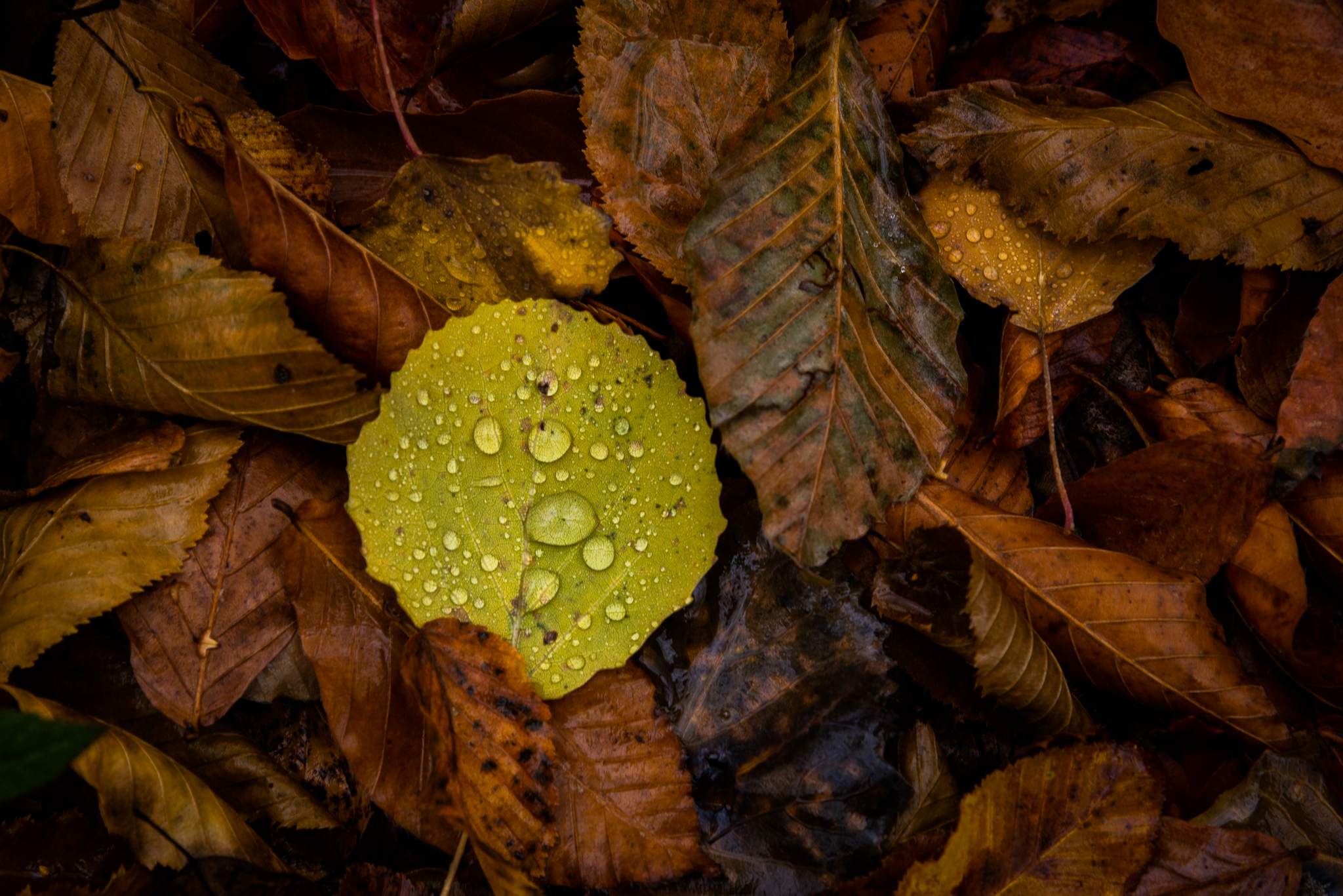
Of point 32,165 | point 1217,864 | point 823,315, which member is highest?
point 32,165

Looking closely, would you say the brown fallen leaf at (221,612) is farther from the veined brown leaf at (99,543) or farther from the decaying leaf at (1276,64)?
the decaying leaf at (1276,64)

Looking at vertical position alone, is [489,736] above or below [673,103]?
below

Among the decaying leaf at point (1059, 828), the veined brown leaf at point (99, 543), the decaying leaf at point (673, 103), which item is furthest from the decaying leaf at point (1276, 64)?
the veined brown leaf at point (99, 543)

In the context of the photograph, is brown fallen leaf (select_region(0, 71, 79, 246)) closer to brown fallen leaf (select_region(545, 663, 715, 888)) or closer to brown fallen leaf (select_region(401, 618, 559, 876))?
brown fallen leaf (select_region(401, 618, 559, 876))

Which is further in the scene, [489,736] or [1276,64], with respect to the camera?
[1276,64]

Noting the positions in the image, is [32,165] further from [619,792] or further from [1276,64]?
[1276,64]

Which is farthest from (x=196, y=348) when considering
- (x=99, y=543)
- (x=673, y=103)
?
(x=673, y=103)
